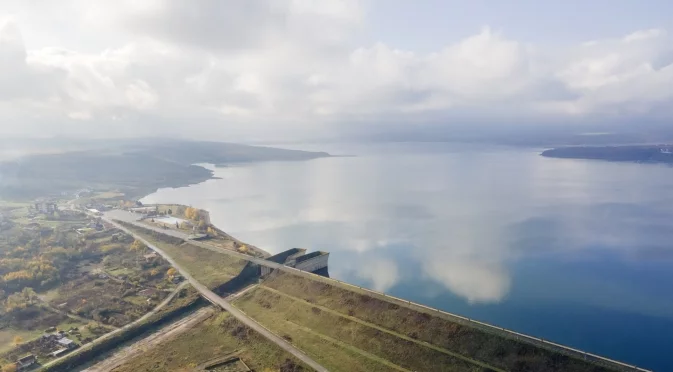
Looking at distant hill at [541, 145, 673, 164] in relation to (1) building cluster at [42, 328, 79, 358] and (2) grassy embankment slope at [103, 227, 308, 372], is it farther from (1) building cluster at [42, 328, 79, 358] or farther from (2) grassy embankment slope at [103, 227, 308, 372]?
(1) building cluster at [42, 328, 79, 358]

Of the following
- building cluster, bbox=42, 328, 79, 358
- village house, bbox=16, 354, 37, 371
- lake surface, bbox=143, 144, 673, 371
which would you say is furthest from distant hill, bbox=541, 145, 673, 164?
village house, bbox=16, 354, 37, 371

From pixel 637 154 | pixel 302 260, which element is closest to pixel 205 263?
pixel 302 260

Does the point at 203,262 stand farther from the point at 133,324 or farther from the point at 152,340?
the point at 152,340

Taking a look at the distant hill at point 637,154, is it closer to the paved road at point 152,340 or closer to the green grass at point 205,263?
the green grass at point 205,263

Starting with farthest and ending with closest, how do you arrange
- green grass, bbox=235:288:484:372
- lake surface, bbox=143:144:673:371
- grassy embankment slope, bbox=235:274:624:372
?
lake surface, bbox=143:144:673:371 < green grass, bbox=235:288:484:372 < grassy embankment slope, bbox=235:274:624:372

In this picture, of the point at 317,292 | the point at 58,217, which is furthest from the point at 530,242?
the point at 58,217

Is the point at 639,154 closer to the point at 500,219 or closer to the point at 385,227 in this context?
the point at 500,219

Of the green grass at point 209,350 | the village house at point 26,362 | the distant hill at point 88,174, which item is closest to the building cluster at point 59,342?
the village house at point 26,362
